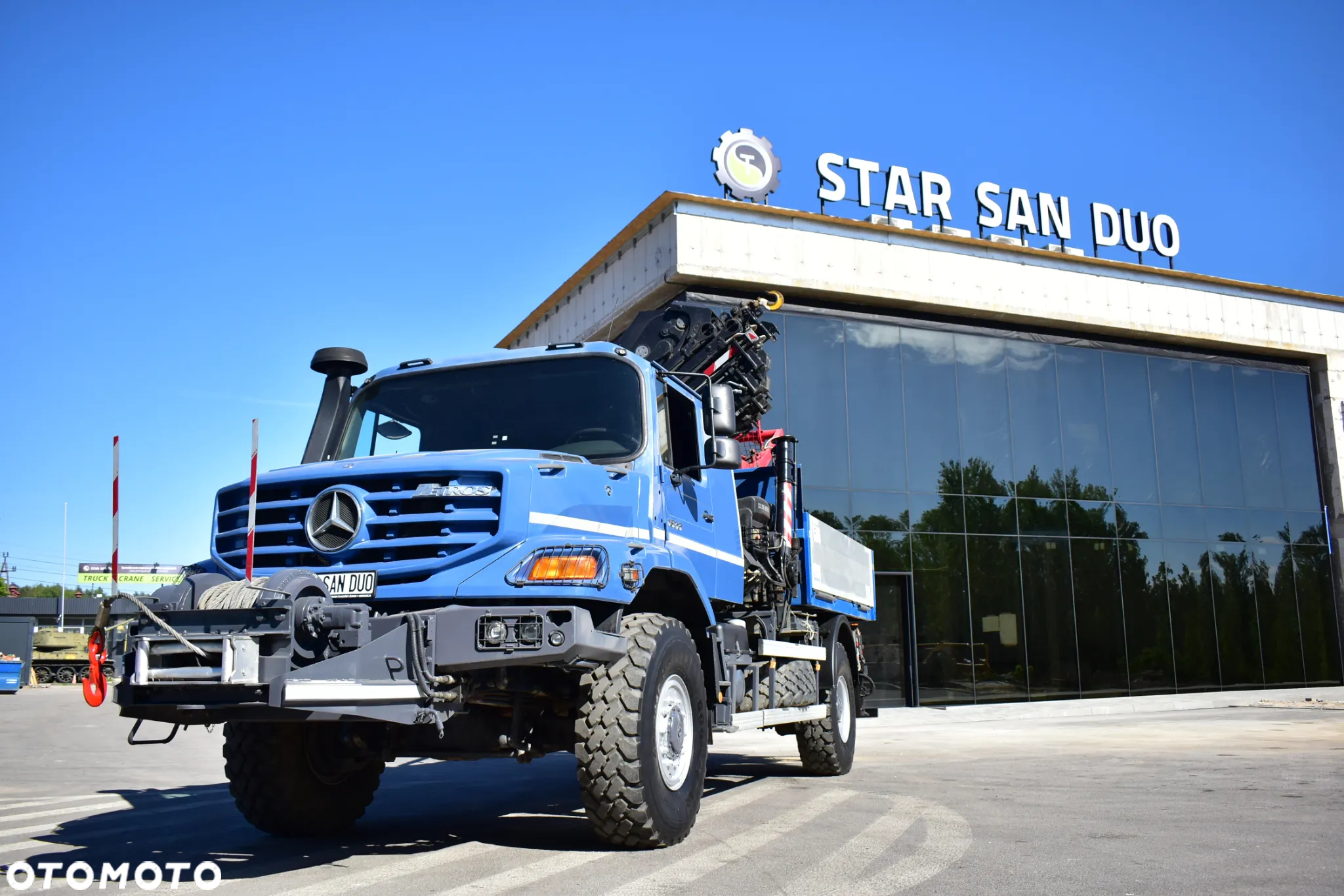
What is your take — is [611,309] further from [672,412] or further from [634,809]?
[634,809]

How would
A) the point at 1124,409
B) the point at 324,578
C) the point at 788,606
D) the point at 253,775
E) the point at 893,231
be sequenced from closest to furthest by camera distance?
the point at 324,578
the point at 253,775
the point at 788,606
the point at 893,231
the point at 1124,409

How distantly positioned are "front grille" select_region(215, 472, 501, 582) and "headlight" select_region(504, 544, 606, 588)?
27 cm

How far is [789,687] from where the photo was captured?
376 inches

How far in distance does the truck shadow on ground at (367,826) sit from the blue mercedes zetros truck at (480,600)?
0.43 meters

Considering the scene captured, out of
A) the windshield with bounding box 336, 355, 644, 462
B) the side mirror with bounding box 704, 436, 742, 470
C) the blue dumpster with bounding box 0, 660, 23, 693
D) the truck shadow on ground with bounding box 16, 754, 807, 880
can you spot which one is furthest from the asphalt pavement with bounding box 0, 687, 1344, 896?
the blue dumpster with bounding box 0, 660, 23, 693

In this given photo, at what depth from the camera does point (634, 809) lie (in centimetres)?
602

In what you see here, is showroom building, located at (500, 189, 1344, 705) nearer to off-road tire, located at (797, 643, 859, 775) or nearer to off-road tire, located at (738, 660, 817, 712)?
off-road tire, located at (797, 643, 859, 775)

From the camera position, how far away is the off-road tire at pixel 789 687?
9.02 m

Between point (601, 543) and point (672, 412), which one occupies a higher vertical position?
point (672, 412)

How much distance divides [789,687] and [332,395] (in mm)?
4623

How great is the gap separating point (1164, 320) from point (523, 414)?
2437 centimetres

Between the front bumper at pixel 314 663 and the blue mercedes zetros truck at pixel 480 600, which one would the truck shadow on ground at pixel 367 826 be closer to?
the blue mercedes zetros truck at pixel 480 600

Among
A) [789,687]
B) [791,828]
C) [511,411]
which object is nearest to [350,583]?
[511,411]

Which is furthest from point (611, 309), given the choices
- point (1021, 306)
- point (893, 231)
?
point (1021, 306)
